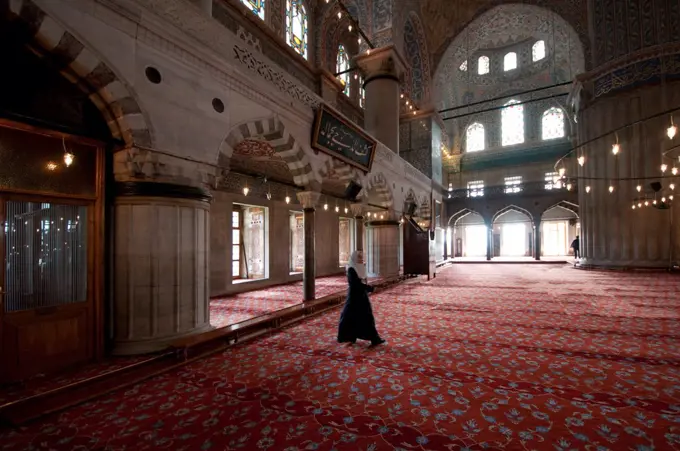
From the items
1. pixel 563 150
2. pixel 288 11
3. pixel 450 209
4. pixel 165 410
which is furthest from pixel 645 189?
pixel 165 410

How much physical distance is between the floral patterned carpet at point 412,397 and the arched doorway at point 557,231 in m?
18.0

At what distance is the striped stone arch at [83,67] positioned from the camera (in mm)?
2391

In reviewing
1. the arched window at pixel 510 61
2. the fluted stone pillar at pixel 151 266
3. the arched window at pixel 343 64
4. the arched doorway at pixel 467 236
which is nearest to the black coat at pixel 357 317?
the fluted stone pillar at pixel 151 266

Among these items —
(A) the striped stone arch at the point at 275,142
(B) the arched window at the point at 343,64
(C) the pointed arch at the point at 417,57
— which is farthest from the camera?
(C) the pointed arch at the point at 417,57

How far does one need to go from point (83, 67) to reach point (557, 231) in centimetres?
2393

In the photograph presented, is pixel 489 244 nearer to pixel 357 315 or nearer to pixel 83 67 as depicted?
pixel 357 315

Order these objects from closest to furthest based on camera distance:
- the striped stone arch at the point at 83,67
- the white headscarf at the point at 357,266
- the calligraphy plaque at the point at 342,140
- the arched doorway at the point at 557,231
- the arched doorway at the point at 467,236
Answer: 1. the striped stone arch at the point at 83,67
2. the white headscarf at the point at 357,266
3. the calligraphy plaque at the point at 342,140
4. the arched doorway at the point at 557,231
5. the arched doorway at the point at 467,236

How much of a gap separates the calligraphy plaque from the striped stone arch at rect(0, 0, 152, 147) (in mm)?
3127

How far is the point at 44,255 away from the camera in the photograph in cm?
293

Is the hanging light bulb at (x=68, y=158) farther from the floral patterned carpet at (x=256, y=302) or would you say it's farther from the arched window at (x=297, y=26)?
the arched window at (x=297, y=26)

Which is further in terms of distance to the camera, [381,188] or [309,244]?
[381,188]

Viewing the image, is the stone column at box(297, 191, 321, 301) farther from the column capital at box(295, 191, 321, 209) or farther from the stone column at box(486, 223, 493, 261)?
the stone column at box(486, 223, 493, 261)

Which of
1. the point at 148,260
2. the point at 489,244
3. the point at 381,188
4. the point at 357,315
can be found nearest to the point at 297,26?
the point at 381,188

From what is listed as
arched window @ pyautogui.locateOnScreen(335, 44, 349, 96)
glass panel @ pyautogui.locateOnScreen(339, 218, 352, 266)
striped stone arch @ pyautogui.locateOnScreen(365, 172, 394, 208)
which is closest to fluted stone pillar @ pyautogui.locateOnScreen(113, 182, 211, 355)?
striped stone arch @ pyautogui.locateOnScreen(365, 172, 394, 208)
